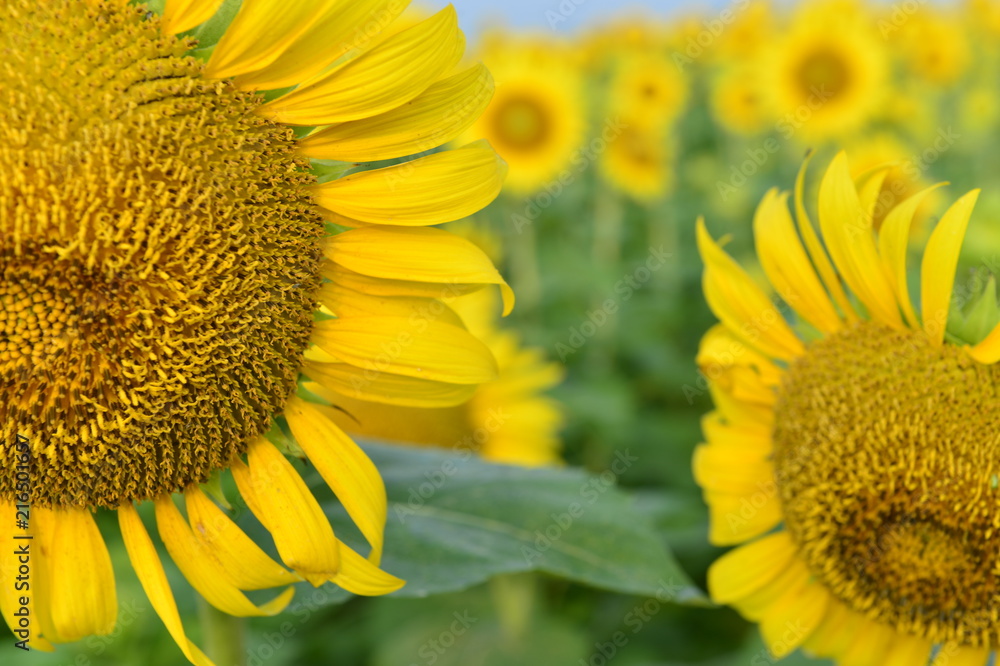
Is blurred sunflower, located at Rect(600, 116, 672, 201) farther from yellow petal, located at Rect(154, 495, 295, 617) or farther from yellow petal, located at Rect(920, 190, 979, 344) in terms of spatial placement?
yellow petal, located at Rect(154, 495, 295, 617)

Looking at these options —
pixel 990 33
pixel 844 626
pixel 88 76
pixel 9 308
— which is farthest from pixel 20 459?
pixel 990 33

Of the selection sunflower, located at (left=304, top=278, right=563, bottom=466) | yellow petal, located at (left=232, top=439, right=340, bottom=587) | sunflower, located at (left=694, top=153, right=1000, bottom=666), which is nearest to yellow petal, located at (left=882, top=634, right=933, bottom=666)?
sunflower, located at (left=694, top=153, right=1000, bottom=666)

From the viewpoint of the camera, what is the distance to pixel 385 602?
2906 millimetres

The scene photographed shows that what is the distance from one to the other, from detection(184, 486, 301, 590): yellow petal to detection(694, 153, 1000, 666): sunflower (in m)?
0.74

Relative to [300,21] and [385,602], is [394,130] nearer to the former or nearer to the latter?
[300,21]

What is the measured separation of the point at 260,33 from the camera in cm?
109

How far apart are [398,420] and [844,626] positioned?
1554 millimetres

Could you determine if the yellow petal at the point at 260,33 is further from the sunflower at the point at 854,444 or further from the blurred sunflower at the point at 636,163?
the blurred sunflower at the point at 636,163

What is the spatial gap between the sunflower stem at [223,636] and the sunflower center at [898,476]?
33.6 inches

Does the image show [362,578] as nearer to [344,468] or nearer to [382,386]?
[344,468]

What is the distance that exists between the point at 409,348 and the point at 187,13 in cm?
48

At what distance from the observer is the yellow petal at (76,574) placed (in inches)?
47.8

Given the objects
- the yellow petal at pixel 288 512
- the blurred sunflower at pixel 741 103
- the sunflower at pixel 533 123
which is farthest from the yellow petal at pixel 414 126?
the blurred sunflower at pixel 741 103

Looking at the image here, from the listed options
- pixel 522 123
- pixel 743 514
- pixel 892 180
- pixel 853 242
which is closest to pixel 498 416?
pixel 892 180
